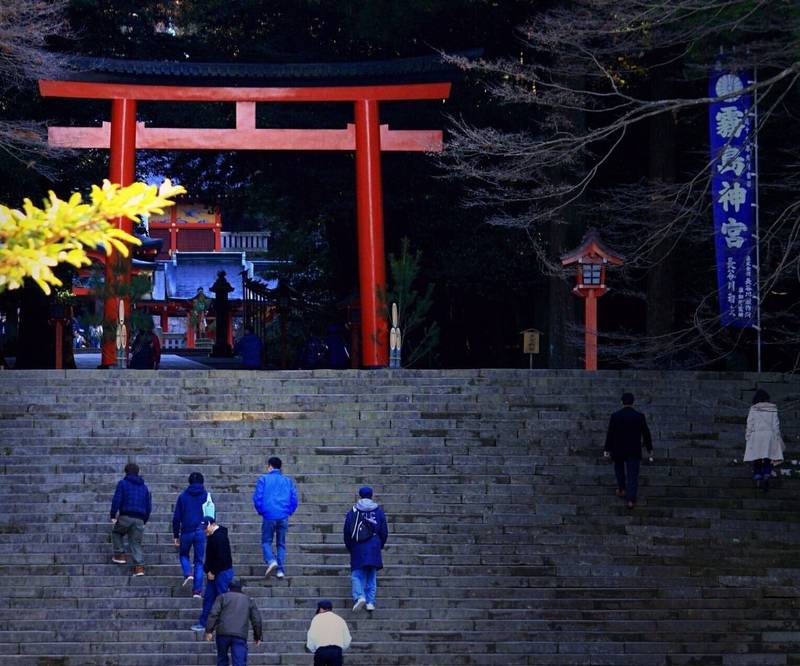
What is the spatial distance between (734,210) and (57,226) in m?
16.9

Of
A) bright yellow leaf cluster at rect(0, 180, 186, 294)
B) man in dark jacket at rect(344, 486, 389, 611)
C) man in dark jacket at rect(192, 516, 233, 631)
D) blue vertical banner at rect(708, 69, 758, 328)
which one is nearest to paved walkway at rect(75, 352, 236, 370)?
blue vertical banner at rect(708, 69, 758, 328)

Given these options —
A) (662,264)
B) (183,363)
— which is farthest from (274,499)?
(183,363)

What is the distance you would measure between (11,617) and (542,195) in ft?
30.2

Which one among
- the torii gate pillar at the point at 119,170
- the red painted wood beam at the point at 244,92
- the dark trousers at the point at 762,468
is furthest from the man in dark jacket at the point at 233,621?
the red painted wood beam at the point at 244,92

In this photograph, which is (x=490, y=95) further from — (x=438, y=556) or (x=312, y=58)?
(x=438, y=556)

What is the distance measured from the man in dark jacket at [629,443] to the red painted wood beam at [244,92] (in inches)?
422

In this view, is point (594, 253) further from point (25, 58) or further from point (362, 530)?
point (362, 530)

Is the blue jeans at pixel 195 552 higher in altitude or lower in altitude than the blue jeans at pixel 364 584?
higher

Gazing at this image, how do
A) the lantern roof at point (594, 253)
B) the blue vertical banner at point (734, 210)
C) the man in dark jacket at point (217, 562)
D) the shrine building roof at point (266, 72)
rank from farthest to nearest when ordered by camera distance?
the shrine building roof at point (266, 72) → the lantern roof at point (594, 253) → the blue vertical banner at point (734, 210) → the man in dark jacket at point (217, 562)

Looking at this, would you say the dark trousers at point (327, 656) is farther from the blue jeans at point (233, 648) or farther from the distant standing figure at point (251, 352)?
the distant standing figure at point (251, 352)

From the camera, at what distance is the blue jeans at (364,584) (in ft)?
47.7

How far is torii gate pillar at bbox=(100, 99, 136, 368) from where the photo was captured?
24734 millimetres

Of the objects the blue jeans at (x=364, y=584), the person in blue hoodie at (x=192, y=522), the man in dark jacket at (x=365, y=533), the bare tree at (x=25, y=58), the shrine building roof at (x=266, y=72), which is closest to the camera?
the man in dark jacket at (x=365, y=533)

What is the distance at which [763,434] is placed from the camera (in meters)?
17.7
